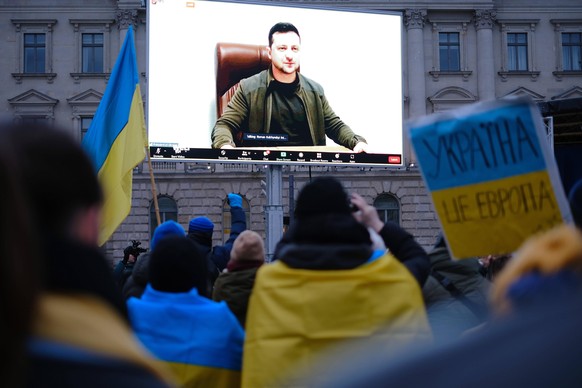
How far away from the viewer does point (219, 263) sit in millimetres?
7871

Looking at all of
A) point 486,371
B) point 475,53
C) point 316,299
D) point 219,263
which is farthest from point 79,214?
point 475,53

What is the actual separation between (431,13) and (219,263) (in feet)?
101

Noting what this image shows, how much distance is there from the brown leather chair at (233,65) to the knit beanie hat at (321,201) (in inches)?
572

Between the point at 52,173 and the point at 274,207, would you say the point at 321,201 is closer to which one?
the point at 52,173

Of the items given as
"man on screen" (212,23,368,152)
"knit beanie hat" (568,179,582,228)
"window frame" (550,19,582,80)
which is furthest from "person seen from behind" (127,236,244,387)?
"window frame" (550,19,582,80)

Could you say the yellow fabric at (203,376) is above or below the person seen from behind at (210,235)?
below

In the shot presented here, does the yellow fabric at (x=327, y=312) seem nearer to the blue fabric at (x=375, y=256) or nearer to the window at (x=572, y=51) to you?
the blue fabric at (x=375, y=256)

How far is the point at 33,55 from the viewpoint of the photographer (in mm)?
35812

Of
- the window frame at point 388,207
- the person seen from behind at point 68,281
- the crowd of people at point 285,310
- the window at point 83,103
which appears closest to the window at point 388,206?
the window frame at point 388,207

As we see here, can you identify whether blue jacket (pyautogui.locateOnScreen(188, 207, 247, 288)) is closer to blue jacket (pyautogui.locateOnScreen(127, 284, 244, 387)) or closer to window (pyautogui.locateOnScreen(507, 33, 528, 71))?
blue jacket (pyautogui.locateOnScreen(127, 284, 244, 387))

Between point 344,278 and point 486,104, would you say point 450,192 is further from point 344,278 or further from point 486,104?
point 344,278

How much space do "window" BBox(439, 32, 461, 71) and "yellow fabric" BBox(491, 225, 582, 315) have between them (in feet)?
117

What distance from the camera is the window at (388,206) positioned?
117ft

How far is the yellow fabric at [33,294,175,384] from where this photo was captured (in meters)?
1.40
